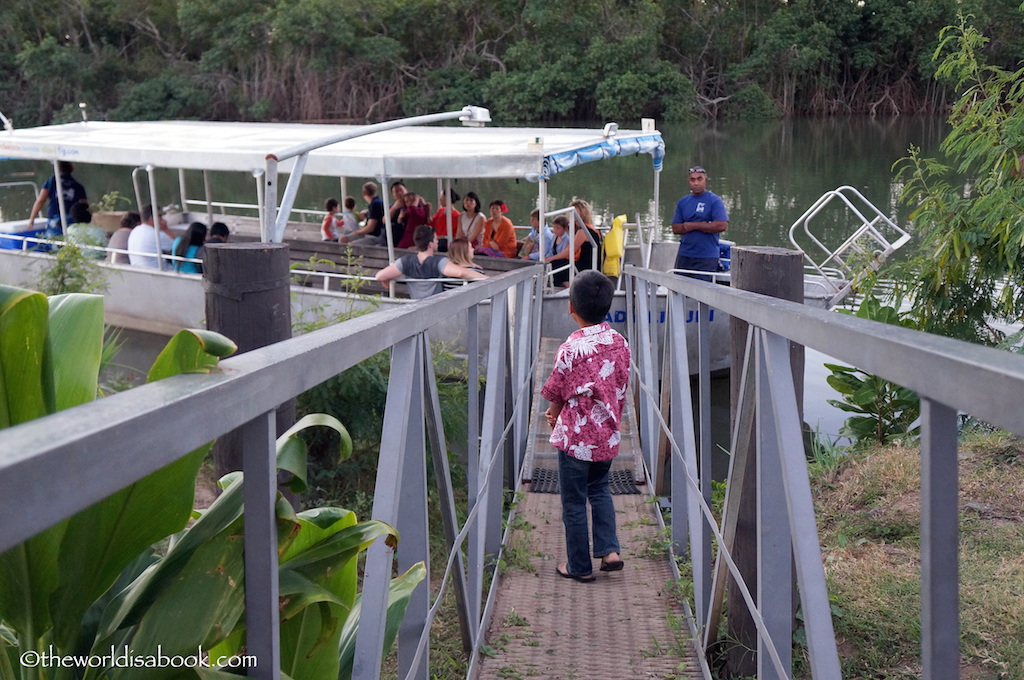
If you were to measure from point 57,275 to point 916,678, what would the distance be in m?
7.25

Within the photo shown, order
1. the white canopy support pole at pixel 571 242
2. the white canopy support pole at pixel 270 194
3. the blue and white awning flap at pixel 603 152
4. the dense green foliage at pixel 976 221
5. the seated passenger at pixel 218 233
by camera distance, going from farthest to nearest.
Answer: the seated passenger at pixel 218 233, the white canopy support pole at pixel 571 242, the blue and white awning flap at pixel 603 152, the white canopy support pole at pixel 270 194, the dense green foliage at pixel 976 221

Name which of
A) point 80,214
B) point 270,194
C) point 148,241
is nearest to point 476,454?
point 270,194

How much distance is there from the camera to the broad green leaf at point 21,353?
1.09 metres

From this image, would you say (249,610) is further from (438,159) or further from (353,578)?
(438,159)

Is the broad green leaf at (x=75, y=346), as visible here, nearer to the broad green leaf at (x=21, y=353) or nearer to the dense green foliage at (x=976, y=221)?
the broad green leaf at (x=21, y=353)

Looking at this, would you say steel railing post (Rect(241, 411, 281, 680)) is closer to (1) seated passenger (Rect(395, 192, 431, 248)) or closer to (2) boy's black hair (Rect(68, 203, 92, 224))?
(1) seated passenger (Rect(395, 192, 431, 248))

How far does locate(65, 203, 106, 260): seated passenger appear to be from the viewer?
10533 millimetres

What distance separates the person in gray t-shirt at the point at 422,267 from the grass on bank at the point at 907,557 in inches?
158

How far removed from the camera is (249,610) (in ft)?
3.55

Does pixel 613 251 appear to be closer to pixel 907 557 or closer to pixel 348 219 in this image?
pixel 348 219

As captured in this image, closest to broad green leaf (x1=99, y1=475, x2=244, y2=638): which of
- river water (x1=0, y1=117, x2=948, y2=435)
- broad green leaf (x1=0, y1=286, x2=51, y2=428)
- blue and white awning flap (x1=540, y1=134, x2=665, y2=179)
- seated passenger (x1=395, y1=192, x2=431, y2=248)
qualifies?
broad green leaf (x1=0, y1=286, x2=51, y2=428)

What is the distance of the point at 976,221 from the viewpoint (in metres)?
6.05

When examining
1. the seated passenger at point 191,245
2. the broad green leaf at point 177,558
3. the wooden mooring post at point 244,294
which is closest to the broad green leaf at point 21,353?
the broad green leaf at point 177,558

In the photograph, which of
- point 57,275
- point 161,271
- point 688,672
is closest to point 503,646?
point 688,672
